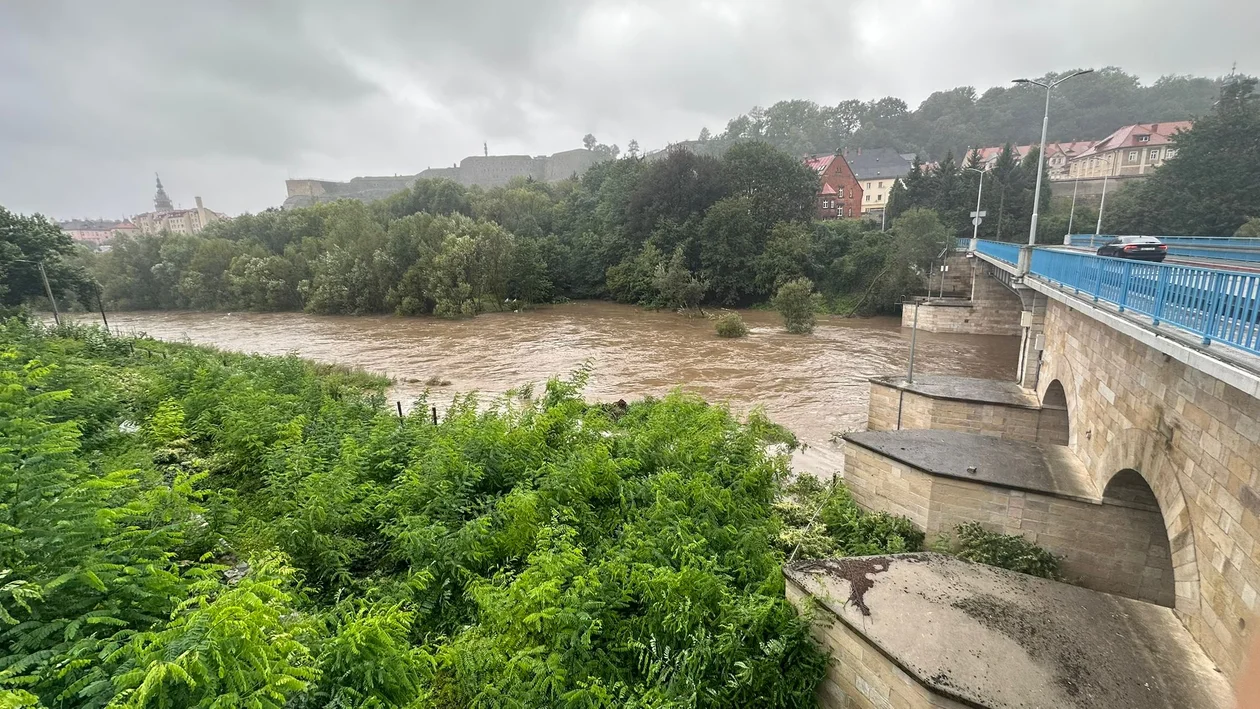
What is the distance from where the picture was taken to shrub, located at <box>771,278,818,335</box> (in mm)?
34219

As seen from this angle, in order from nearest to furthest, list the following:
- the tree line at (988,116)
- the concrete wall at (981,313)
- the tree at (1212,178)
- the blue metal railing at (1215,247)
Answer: the blue metal railing at (1215,247), the concrete wall at (981,313), the tree at (1212,178), the tree line at (988,116)

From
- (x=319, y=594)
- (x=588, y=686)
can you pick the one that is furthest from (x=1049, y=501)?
(x=319, y=594)

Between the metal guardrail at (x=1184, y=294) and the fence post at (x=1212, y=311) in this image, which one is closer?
the metal guardrail at (x=1184, y=294)

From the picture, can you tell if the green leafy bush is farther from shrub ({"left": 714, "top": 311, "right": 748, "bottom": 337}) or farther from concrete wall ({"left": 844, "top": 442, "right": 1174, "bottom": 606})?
shrub ({"left": 714, "top": 311, "right": 748, "bottom": 337})

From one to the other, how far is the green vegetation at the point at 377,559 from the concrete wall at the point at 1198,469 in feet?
13.4

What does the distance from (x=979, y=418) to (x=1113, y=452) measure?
17.7 ft

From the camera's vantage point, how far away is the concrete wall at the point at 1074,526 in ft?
28.2

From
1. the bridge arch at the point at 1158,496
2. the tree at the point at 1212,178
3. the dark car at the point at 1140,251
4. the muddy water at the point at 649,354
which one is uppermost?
the tree at the point at 1212,178

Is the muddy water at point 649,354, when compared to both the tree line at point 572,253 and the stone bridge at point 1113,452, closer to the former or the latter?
the tree line at point 572,253

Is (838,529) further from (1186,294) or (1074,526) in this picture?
(1186,294)

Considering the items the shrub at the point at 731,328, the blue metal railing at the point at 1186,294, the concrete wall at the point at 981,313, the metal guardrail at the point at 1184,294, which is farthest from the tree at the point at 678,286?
the blue metal railing at the point at 1186,294

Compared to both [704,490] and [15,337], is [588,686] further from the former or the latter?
[15,337]

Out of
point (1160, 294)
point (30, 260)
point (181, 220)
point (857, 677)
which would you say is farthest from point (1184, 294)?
point (181, 220)

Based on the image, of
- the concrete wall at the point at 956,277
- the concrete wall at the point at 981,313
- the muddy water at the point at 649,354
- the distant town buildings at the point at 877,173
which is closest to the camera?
the muddy water at the point at 649,354
